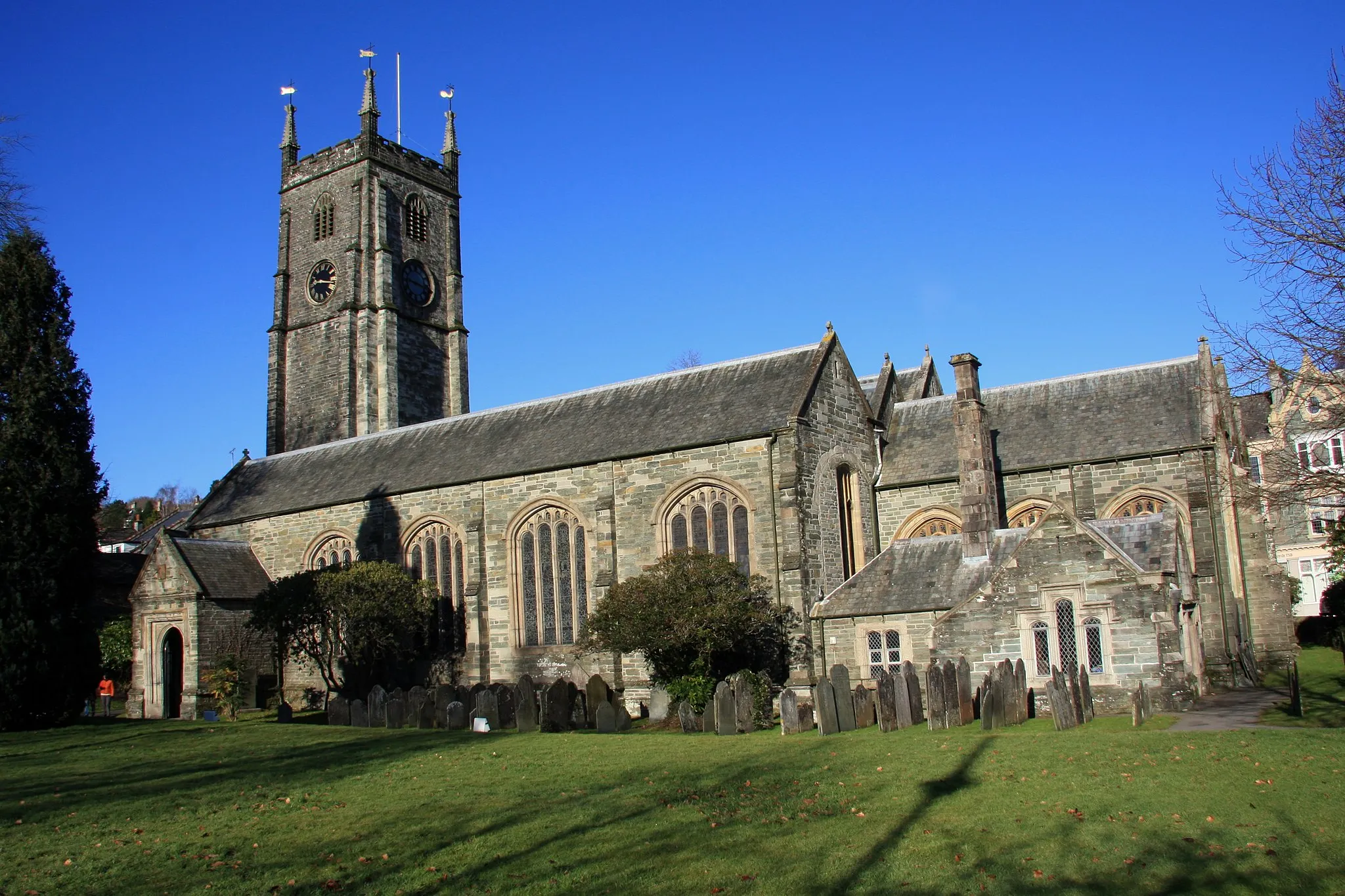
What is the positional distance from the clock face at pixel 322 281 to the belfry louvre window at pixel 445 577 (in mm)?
19471

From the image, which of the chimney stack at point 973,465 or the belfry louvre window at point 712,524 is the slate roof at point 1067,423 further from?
the belfry louvre window at point 712,524

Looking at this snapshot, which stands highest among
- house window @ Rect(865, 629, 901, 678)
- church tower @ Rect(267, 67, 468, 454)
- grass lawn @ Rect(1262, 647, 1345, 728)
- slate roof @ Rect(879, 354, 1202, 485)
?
church tower @ Rect(267, 67, 468, 454)

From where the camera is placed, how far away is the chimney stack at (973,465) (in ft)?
83.9

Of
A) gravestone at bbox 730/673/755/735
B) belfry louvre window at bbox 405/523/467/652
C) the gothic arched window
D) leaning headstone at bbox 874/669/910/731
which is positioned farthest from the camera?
the gothic arched window

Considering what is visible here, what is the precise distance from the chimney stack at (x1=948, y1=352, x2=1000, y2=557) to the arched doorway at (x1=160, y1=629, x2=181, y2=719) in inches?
952

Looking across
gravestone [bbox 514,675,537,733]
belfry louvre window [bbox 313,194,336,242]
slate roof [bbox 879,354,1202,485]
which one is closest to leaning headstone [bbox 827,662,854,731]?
gravestone [bbox 514,675,537,733]

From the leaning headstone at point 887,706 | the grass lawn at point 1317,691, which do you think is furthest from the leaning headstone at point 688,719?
the grass lawn at point 1317,691

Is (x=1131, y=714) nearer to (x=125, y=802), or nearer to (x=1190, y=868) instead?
(x=1190, y=868)

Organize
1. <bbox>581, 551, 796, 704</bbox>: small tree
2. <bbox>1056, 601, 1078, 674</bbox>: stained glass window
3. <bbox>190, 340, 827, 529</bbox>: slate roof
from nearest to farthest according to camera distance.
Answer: <bbox>1056, 601, 1078, 674</bbox>: stained glass window < <bbox>581, 551, 796, 704</bbox>: small tree < <bbox>190, 340, 827, 529</bbox>: slate roof

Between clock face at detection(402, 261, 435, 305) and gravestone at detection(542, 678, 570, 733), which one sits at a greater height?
clock face at detection(402, 261, 435, 305)

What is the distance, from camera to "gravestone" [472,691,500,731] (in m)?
23.8

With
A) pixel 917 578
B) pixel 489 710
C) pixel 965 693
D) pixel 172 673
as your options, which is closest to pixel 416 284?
pixel 172 673

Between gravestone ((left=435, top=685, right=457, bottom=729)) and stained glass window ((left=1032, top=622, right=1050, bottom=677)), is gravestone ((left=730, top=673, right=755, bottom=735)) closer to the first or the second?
stained glass window ((left=1032, top=622, right=1050, bottom=677))

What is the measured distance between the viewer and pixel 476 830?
11.3 metres
